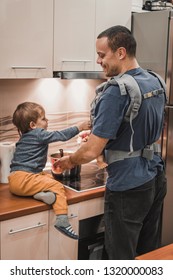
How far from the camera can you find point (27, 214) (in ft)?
6.98

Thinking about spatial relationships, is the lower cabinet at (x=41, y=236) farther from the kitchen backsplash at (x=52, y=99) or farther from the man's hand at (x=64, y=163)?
the kitchen backsplash at (x=52, y=99)

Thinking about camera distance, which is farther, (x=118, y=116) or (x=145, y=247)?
(x=145, y=247)

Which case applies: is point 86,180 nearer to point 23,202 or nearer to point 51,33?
point 23,202

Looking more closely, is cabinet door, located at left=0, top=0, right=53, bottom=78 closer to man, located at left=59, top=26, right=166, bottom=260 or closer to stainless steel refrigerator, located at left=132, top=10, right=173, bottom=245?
man, located at left=59, top=26, right=166, bottom=260

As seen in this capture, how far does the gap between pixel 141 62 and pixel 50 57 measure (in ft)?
2.30

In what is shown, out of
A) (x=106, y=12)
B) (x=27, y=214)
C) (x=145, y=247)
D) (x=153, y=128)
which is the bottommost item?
(x=145, y=247)

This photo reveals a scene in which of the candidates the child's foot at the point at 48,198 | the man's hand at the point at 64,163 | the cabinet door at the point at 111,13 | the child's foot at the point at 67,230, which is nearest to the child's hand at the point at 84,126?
the man's hand at the point at 64,163

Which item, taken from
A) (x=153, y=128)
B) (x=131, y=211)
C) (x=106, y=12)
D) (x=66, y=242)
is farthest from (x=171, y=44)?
(x=66, y=242)

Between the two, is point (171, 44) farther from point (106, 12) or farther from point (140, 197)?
point (140, 197)

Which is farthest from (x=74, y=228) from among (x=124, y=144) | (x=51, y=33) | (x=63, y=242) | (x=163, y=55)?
(x=163, y=55)

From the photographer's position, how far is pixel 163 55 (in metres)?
2.66

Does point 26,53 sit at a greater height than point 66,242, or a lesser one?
greater

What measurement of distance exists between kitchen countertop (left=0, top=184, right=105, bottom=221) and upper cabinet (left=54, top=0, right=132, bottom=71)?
2.38ft

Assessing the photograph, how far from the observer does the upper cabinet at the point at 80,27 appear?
2426 millimetres
